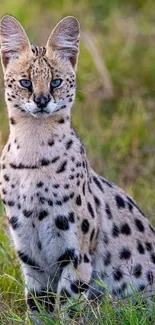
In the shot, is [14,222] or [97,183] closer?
[14,222]

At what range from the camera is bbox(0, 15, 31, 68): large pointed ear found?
5.82m

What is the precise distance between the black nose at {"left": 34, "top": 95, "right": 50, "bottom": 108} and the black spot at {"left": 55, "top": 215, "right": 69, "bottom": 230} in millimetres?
553

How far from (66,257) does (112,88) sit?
13.2ft

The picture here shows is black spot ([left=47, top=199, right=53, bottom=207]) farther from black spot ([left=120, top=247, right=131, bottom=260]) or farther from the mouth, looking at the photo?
black spot ([left=120, top=247, right=131, bottom=260])

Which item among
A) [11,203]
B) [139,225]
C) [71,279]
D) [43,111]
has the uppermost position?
[43,111]

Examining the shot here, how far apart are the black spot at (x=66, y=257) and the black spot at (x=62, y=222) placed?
114 millimetres

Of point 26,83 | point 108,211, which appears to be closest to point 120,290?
point 108,211

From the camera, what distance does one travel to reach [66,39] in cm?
591

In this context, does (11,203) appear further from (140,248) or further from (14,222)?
(140,248)

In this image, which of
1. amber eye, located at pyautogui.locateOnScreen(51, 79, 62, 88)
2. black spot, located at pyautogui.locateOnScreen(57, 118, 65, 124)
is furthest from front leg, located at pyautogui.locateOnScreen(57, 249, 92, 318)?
amber eye, located at pyautogui.locateOnScreen(51, 79, 62, 88)

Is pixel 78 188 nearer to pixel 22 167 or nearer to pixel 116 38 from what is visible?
pixel 22 167

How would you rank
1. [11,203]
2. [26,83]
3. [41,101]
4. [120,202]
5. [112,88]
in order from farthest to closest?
[112,88], [120,202], [11,203], [26,83], [41,101]

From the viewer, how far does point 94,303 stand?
18.7 feet

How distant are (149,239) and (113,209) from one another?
278 mm
